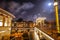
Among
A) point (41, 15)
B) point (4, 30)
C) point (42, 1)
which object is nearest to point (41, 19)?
point (41, 15)

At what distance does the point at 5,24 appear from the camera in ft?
7.49

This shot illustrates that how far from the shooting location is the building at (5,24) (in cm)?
222

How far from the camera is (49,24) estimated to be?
2270 mm

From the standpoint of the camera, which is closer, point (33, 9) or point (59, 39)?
point (59, 39)

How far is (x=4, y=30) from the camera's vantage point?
7.34 ft

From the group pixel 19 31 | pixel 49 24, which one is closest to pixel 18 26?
pixel 19 31

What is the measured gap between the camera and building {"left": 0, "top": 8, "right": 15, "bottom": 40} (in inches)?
87.5

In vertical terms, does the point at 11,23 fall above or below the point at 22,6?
below

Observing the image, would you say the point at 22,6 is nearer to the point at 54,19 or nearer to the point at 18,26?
the point at 18,26

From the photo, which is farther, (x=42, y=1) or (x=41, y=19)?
(x=42, y=1)

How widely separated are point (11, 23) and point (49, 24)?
2.94 ft

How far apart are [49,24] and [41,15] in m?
0.29

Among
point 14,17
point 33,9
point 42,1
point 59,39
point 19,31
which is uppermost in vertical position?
point 42,1

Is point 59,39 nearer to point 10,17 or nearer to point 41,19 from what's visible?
point 41,19
